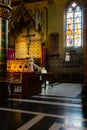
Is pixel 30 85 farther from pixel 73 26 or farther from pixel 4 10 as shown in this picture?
pixel 73 26

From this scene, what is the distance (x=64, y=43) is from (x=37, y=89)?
746 cm

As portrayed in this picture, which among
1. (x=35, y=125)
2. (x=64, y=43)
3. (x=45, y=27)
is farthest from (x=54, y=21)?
(x=35, y=125)

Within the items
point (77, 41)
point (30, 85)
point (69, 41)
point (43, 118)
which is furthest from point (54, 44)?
point (43, 118)

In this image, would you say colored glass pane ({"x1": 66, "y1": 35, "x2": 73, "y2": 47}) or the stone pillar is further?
colored glass pane ({"x1": 66, "y1": 35, "x2": 73, "y2": 47})

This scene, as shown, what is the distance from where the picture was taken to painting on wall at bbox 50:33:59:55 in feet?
48.6

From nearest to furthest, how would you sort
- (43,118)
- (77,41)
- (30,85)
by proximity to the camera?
(43,118), (30,85), (77,41)

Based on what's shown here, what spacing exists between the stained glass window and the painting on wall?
72cm

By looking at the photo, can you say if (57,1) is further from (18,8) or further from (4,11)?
(4,11)

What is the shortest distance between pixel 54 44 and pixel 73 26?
1.83 meters

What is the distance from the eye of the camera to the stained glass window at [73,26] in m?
14.6

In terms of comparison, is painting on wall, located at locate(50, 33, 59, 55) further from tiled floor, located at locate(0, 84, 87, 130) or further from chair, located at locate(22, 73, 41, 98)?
tiled floor, located at locate(0, 84, 87, 130)

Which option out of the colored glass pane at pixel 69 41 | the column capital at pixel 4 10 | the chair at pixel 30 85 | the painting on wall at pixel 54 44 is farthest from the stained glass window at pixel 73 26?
the column capital at pixel 4 10

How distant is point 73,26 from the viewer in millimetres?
14812

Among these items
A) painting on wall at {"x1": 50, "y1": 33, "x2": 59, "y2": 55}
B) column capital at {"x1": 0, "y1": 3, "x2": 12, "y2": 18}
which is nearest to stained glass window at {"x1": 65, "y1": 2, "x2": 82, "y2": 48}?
painting on wall at {"x1": 50, "y1": 33, "x2": 59, "y2": 55}
